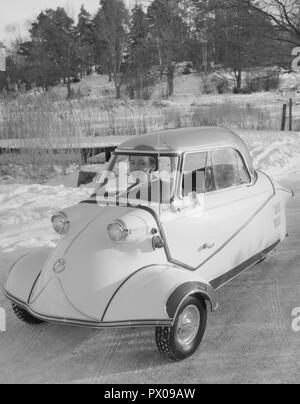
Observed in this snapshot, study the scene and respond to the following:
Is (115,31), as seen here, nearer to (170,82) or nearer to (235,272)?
(170,82)

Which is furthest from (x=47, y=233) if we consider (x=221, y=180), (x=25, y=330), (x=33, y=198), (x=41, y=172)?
(x=41, y=172)

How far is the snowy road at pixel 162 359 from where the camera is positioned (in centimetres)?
326

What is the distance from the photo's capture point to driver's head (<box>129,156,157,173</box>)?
4.15 meters

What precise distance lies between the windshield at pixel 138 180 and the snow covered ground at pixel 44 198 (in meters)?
1.93

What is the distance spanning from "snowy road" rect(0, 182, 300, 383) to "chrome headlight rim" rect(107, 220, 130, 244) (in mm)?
878

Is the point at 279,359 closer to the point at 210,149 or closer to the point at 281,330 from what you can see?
the point at 281,330

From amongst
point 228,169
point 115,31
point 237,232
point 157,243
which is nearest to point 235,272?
point 237,232

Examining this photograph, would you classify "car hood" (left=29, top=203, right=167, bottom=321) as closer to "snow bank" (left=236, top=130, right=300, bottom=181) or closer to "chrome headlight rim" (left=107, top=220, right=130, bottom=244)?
"chrome headlight rim" (left=107, top=220, right=130, bottom=244)

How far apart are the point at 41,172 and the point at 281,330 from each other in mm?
8117

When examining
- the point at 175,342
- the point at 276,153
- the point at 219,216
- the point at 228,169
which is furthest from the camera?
the point at 276,153

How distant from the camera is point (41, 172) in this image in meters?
10.9

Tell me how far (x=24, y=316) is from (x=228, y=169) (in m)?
2.33

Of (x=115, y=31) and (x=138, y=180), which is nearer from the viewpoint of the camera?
(x=138, y=180)

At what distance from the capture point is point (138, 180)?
421 centimetres
